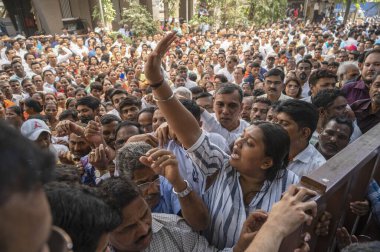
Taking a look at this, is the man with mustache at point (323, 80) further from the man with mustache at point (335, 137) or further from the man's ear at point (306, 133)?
the man's ear at point (306, 133)

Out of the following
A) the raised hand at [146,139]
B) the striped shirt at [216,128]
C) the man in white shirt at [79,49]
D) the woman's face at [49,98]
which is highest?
the raised hand at [146,139]

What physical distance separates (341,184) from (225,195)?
599 millimetres

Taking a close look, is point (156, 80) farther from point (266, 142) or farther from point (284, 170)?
point (284, 170)

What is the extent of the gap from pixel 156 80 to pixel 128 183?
614 mm

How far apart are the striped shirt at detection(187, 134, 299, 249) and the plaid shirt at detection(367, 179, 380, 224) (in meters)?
0.45

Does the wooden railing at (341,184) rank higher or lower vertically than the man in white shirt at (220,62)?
higher

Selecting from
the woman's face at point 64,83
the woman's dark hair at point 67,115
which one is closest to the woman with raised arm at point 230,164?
the woman's dark hair at point 67,115

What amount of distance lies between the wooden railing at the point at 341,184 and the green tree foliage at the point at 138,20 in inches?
627

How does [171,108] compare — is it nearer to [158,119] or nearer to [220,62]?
[158,119]

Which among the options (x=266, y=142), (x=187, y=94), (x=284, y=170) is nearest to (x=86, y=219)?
(x=266, y=142)

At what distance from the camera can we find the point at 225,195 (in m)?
1.61

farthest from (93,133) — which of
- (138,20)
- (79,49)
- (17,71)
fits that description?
(138,20)

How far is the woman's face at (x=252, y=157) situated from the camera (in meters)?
1.65

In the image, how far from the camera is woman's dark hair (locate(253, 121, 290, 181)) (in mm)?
1667
